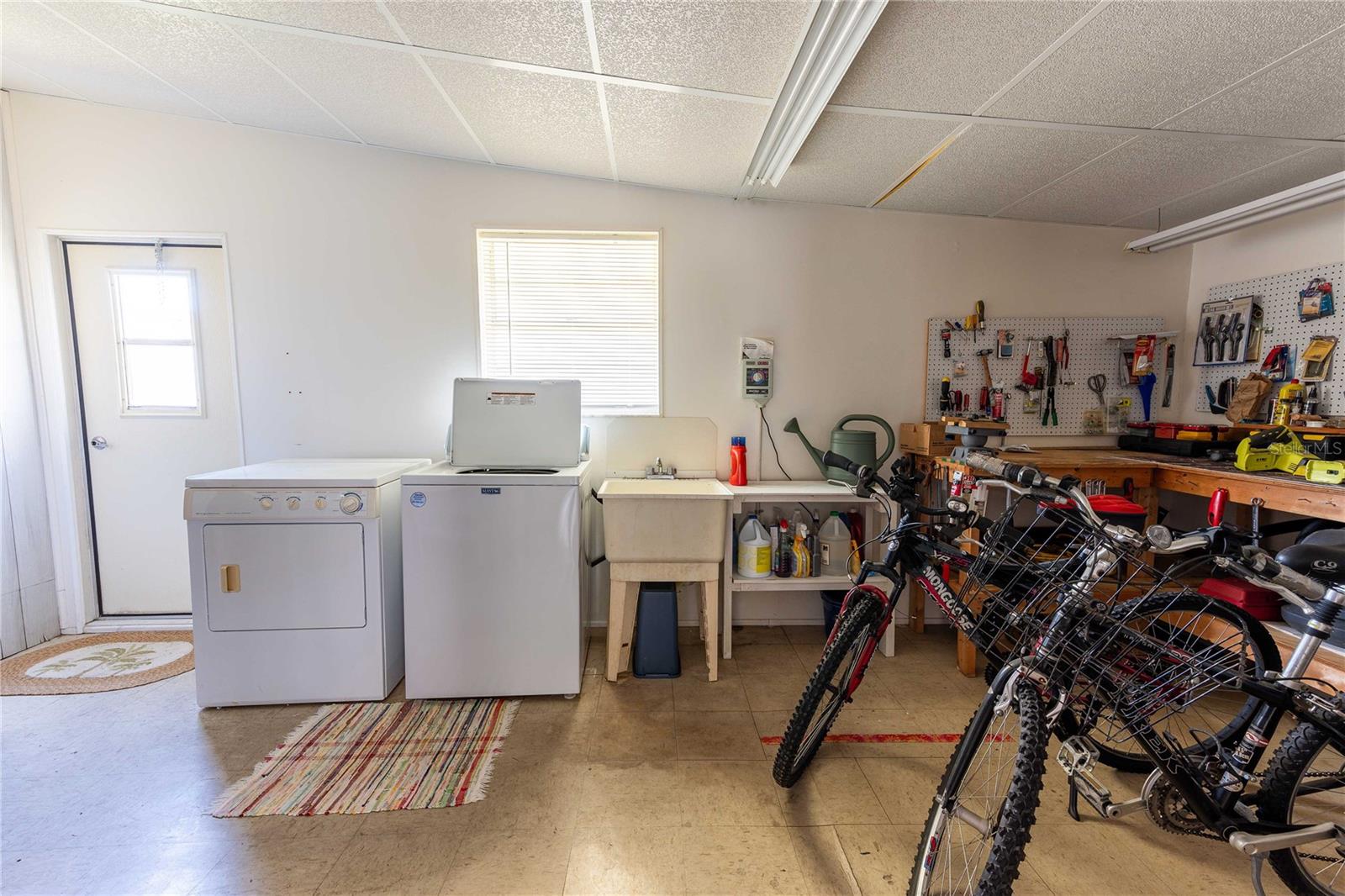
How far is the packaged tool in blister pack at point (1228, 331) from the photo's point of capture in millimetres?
2590

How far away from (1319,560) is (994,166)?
1.82 meters

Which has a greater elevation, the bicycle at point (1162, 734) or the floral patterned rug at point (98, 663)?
the bicycle at point (1162, 734)

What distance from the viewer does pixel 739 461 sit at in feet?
9.18

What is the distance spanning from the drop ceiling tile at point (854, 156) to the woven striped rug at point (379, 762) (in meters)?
→ 2.73

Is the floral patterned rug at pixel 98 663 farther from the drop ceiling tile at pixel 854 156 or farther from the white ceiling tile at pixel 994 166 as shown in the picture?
the white ceiling tile at pixel 994 166

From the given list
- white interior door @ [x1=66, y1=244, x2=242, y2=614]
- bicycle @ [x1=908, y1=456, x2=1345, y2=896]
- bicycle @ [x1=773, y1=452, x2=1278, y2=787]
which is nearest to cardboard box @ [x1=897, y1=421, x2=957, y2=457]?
bicycle @ [x1=773, y1=452, x2=1278, y2=787]

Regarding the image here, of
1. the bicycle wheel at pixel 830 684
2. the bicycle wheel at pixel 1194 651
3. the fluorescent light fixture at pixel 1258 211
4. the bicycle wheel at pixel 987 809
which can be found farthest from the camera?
the fluorescent light fixture at pixel 1258 211

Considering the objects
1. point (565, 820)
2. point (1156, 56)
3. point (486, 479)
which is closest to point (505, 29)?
point (486, 479)

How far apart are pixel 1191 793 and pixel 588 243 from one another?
3048 millimetres

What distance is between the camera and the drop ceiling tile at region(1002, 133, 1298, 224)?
6.63ft

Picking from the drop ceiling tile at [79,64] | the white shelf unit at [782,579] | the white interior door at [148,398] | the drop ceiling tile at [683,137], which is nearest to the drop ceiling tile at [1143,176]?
the drop ceiling tile at [683,137]

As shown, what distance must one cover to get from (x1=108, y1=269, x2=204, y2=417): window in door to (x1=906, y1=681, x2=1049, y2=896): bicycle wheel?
380 cm

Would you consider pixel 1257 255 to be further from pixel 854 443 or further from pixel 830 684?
pixel 830 684

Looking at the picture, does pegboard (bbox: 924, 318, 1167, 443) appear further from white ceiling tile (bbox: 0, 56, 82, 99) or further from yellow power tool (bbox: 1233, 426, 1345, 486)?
white ceiling tile (bbox: 0, 56, 82, 99)
